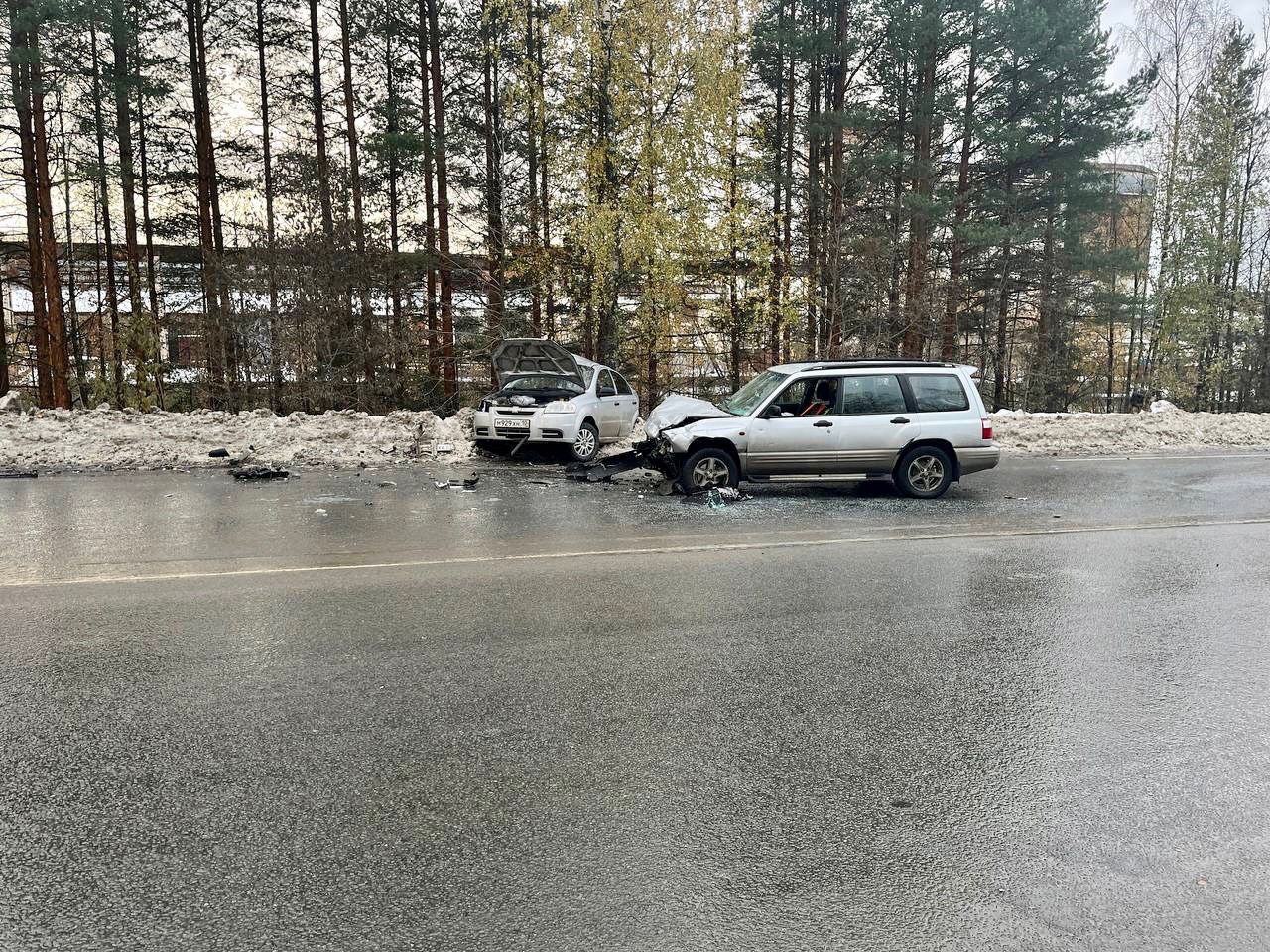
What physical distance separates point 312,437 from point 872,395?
10.5 metres

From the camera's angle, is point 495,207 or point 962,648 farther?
point 495,207

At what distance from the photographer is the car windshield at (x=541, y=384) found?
15.5m

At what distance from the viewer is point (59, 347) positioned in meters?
20.8

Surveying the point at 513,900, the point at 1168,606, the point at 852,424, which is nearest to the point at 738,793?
the point at 513,900

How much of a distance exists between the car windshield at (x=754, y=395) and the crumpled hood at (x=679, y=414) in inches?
6.7

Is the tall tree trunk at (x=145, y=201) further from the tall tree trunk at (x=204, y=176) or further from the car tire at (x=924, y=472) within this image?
the car tire at (x=924, y=472)

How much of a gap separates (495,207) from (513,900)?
22035 mm

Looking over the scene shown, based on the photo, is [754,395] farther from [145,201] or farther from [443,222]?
[145,201]

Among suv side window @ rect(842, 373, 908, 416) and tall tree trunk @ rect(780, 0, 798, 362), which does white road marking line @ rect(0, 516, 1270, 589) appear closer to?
suv side window @ rect(842, 373, 908, 416)

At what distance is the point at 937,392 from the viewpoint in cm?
1184

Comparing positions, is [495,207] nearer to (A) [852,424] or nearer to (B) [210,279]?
(B) [210,279]

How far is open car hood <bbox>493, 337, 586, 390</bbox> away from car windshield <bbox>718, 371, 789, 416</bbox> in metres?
4.13

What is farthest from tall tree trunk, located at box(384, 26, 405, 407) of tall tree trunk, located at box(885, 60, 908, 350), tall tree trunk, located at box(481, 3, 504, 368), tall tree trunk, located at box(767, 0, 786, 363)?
tall tree trunk, located at box(885, 60, 908, 350)

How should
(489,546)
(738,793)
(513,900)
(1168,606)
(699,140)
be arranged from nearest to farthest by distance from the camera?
(513,900) → (738,793) → (1168,606) → (489,546) → (699,140)
